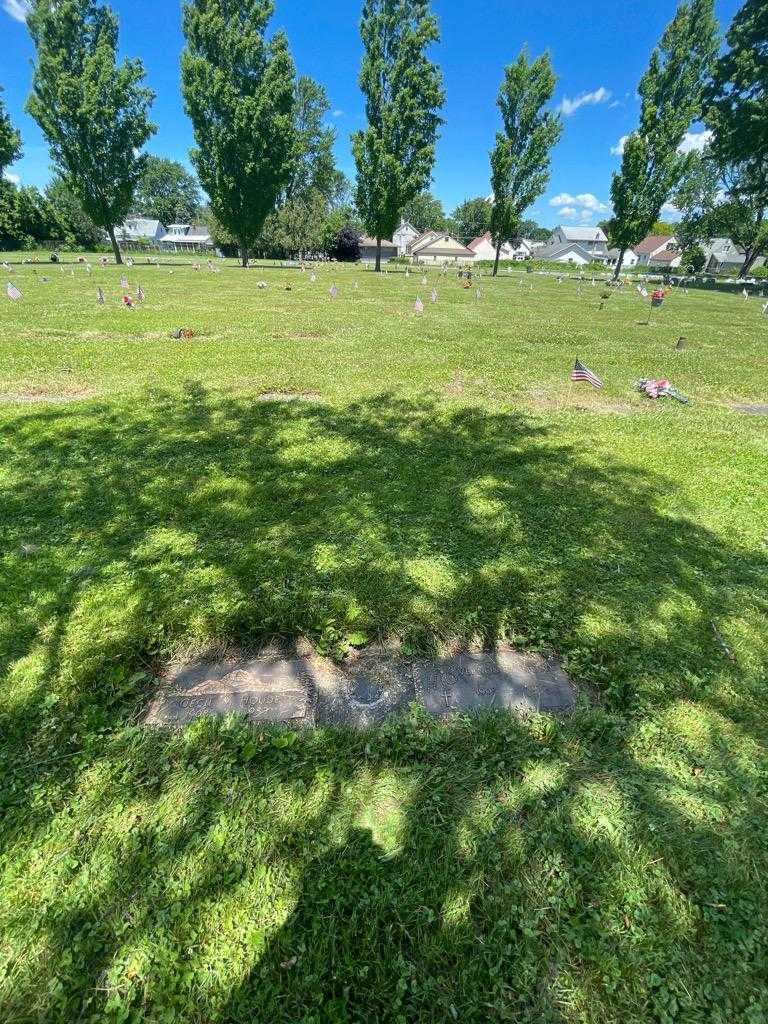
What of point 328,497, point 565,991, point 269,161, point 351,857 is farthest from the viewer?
point 269,161

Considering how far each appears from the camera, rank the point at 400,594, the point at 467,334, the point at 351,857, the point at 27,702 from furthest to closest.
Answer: the point at 467,334 → the point at 400,594 → the point at 27,702 → the point at 351,857

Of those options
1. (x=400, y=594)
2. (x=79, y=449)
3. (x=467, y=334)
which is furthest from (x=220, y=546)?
(x=467, y=334)

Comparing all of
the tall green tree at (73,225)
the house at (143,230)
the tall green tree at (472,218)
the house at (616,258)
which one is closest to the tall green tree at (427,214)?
the tall green tree at (472,218)

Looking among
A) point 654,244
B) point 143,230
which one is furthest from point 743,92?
point 143,230

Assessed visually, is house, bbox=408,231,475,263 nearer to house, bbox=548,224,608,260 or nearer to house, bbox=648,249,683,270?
house, bbox=548,224,608,260

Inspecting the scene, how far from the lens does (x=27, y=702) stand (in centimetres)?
252

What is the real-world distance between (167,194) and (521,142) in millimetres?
115890

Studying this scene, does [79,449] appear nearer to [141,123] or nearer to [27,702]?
[27,702]

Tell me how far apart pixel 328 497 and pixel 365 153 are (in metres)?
42.4

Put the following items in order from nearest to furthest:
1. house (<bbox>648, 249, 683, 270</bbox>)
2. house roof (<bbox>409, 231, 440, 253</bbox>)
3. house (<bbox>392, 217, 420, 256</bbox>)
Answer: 1. house roof (<bbox>409, 231, 440, 253</bbox>)
2. house (<bbox>648, 249, 683, 270</bbox>)
3. house (<bbox>392, 217, 420, 256</bbox>)

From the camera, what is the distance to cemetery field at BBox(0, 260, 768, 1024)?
1.66 m

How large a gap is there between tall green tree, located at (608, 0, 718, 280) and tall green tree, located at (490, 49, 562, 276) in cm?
646

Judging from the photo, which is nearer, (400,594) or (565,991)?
(565,991)

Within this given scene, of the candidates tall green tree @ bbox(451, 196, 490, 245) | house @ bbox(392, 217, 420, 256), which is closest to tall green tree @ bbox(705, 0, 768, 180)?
house @ bbox(392, 217, 420, 256)
